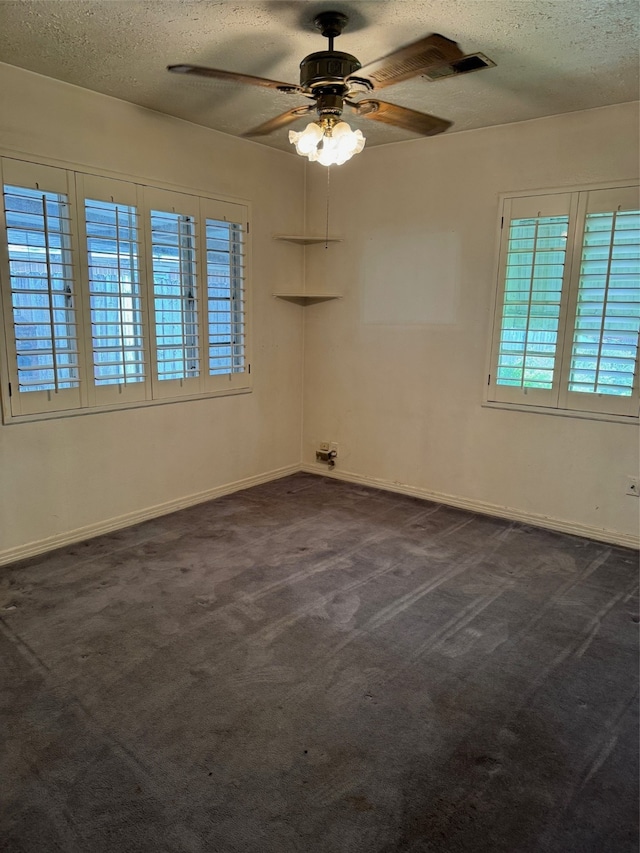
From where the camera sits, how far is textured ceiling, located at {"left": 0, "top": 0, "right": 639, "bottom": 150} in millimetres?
2176

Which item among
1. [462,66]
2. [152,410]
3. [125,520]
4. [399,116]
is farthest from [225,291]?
[462,66]

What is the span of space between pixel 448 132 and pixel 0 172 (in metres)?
2.77

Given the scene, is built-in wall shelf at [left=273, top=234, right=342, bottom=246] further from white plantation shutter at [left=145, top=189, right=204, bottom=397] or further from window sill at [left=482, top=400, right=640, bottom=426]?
window sill at [left=482, top=400, right=640, bottom=426]

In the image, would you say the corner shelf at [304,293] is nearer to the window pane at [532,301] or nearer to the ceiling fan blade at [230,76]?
the window pane at [532,301]

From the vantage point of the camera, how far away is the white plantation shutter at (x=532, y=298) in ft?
11.3

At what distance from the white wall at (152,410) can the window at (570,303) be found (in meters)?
1.76

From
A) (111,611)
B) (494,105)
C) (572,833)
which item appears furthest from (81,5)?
(572,833)

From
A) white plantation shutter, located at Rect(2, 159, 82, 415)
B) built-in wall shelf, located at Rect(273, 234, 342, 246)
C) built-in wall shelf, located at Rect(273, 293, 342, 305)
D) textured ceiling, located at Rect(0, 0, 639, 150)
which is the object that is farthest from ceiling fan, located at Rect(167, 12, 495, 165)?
built-in wall shelf, located at Rect(273, 293, 342, 305)

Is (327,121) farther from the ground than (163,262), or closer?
farther from the ground

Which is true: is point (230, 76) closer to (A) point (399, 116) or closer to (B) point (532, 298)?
(A) point (399, 116)

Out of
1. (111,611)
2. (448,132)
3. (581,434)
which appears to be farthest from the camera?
(448,132)

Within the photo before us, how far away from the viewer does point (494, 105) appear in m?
3.20

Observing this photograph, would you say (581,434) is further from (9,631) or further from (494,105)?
(9,631)

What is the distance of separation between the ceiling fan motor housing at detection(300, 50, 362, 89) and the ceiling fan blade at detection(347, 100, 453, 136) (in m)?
0.19
